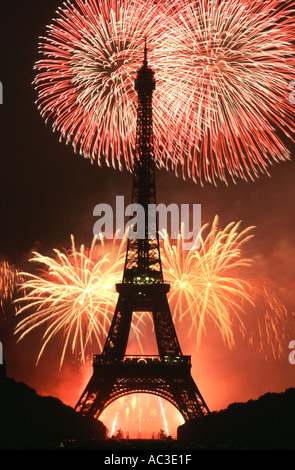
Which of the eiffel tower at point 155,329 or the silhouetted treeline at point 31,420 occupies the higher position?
the eiffel tower at point 155,329

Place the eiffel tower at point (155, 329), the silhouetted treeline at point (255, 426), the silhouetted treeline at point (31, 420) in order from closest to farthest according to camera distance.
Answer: the silhouetted treeline at point (255, 426) < the silhouetted treeline at point (31, 420) < the eiffel tower at point (155, 329)

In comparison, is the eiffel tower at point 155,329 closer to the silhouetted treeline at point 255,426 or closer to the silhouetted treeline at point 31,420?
the silhouetted treeline at point 31,420

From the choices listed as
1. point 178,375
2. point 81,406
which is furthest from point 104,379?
point 178,375

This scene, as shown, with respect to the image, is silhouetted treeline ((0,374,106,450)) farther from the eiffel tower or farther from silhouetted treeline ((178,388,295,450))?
silhouetted treeline ((178,388,295,450))

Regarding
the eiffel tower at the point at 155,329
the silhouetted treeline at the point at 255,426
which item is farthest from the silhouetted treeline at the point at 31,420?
the silhouetted treeline at the point at 255,426

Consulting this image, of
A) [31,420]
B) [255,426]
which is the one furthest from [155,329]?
[255,426]
